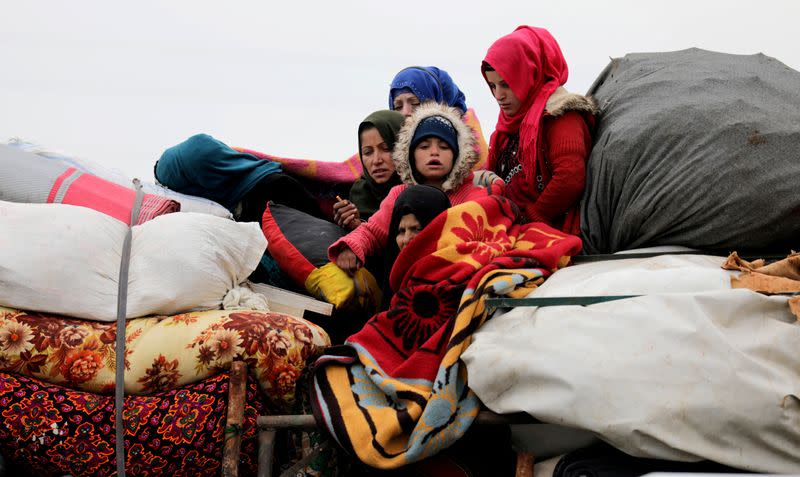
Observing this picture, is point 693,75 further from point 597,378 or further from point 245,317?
point 245,317

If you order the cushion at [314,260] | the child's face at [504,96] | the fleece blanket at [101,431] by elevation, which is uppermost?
the child's face at [504,96]

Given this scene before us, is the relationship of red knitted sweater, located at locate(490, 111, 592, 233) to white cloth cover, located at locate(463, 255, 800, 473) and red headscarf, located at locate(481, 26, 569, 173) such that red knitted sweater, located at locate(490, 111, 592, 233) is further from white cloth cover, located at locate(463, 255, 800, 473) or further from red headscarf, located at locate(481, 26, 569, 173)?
white cloth cover, located at locate(463, 255, 800, 473)

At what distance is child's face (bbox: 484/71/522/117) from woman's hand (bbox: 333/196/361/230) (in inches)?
27.1

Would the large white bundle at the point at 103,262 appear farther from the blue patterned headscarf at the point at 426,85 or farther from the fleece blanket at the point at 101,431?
the blue patterned headscarf at the point at 426,85

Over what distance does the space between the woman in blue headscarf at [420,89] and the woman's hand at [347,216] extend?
91cm

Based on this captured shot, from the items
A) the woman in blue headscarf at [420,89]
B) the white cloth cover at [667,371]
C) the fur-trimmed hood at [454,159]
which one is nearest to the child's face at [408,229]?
the fur-trimmed hood at [454,159]

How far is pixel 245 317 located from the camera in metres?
2.01

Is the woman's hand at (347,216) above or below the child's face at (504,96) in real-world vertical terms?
below

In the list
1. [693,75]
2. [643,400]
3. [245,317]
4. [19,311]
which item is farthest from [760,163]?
Result: [19,311]

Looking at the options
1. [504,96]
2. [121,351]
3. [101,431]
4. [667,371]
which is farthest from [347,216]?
[667,371]

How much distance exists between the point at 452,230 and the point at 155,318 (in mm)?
885

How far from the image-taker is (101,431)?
179 centimetres

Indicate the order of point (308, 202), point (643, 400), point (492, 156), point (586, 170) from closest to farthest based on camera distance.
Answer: point (643, 400), point (586, 170), point (492, 156), point (308, 202)

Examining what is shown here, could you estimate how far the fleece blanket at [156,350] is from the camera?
6.05 feet
